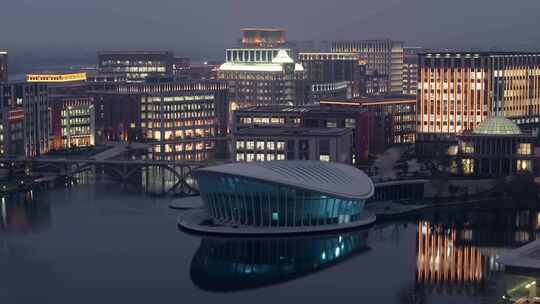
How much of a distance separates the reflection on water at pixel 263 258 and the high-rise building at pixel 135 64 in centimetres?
5666

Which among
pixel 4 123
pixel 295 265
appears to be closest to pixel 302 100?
pixel 4 123

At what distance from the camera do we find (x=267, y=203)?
42531mm

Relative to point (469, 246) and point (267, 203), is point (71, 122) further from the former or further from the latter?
point (469, 246)

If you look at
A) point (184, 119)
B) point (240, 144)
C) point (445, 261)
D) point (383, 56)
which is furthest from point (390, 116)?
point (383, 56)

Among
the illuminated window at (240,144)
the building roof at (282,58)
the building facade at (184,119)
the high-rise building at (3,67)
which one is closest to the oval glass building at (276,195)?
the illuminated window at (240,144)

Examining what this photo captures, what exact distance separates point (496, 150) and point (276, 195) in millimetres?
15910

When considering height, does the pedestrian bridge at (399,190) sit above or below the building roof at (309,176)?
below

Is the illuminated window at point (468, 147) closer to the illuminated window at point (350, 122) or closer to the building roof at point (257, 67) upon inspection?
the illuminated window at point (350, 122)

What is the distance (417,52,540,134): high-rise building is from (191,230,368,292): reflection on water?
A: 2324 centimetres

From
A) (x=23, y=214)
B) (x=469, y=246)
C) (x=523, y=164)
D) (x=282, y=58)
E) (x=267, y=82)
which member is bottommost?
(x=469, y=246)

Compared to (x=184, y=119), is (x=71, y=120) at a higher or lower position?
higher

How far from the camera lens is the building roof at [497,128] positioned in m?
54.7

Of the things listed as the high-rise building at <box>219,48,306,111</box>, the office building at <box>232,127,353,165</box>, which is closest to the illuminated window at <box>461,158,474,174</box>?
the office building at <box>232,127,353,165</box>

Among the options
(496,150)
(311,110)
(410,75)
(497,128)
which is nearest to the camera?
(496,150)
